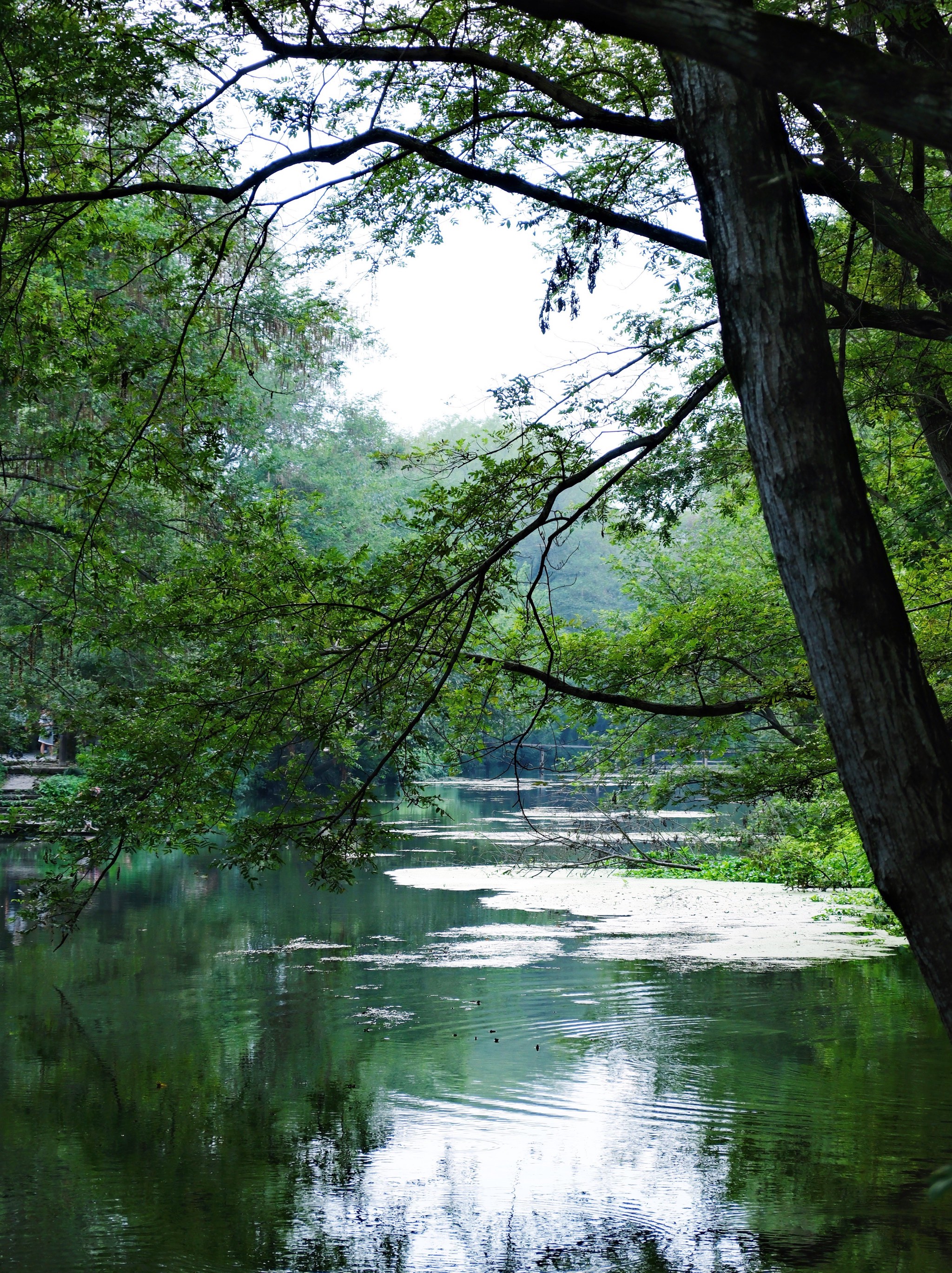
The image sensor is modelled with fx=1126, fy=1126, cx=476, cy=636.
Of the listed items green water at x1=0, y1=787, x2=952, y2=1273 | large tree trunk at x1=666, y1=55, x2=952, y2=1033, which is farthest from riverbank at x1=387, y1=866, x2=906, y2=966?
large tree trunk at x1=666, y1=55, x2=952, y2=1033

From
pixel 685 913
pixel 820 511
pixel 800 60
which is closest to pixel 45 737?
pixel 685 913

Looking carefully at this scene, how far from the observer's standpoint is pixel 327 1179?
698 centimetres

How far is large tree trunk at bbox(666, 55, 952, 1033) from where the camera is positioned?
2.96 m

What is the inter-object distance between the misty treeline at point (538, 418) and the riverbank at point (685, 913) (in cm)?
382

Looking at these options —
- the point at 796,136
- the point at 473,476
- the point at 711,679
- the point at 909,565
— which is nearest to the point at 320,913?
the point at 711,679

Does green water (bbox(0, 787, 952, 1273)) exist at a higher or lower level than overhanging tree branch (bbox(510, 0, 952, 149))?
lower

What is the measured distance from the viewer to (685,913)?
1667 centimetres

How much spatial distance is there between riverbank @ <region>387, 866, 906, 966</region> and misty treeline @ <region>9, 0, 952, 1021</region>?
12.5 ft

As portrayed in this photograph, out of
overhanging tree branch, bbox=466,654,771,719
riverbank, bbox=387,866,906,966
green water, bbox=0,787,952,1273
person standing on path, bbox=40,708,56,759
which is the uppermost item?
person standing on path, bbox=40,708,56,759

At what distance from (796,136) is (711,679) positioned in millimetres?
5283

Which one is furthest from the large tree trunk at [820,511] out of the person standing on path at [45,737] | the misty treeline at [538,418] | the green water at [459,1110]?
the person standing on path at [45,737]

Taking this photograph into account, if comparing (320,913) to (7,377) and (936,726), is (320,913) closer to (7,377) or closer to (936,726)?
(7,377)

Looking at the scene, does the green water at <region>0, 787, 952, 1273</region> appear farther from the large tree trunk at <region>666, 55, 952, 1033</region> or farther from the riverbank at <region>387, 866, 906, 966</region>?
the large tree trunk at <region>666, 55, 952, 1033</region>

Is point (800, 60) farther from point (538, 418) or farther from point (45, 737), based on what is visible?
point (45, 737)
